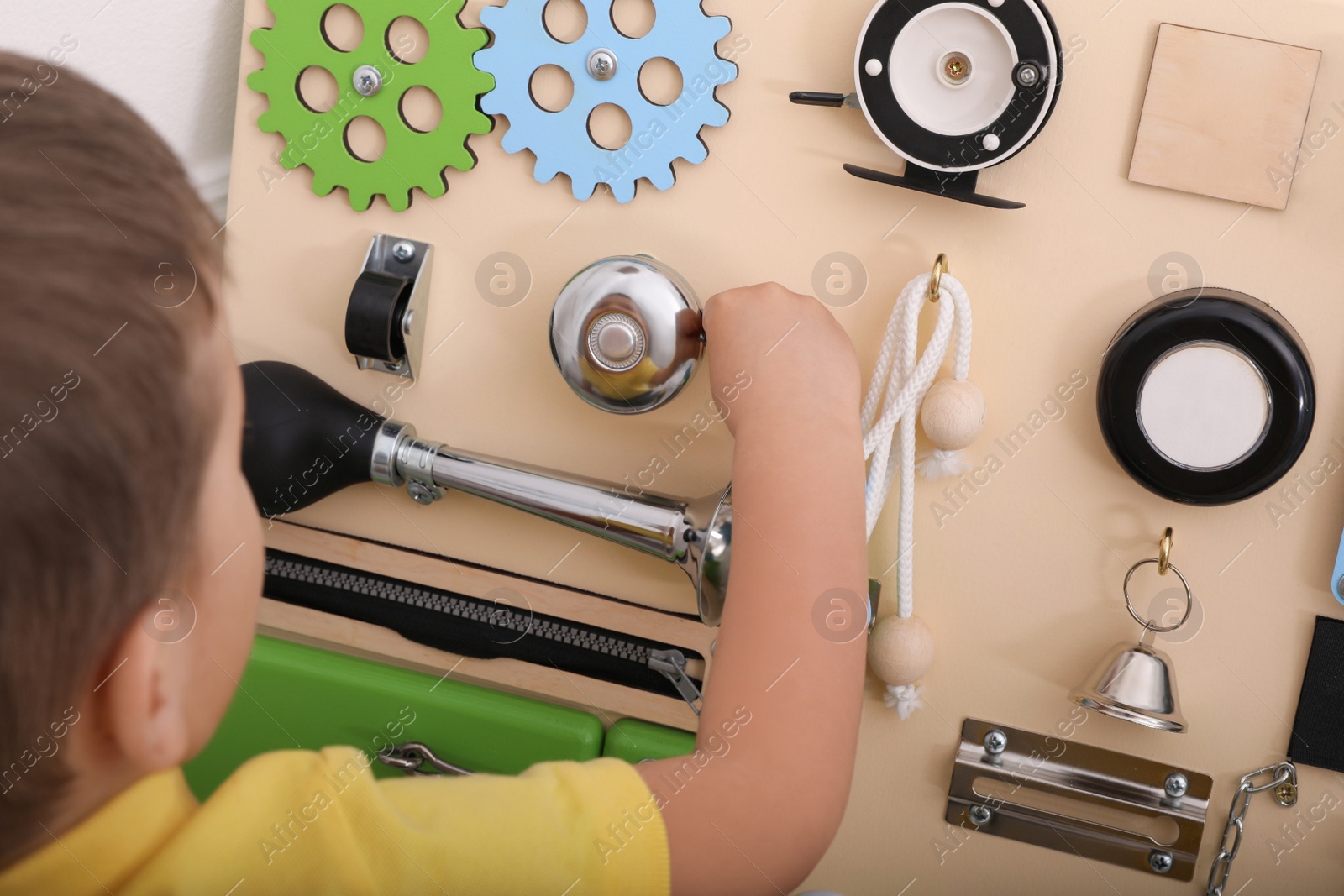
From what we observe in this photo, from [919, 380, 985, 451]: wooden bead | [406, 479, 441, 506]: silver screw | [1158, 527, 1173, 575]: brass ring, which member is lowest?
[406, 479, 441, 506]: silver screw

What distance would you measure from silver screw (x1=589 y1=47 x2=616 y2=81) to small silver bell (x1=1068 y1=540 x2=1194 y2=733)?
0.43 metres

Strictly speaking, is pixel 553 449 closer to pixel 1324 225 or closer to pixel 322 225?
pixel 322 225

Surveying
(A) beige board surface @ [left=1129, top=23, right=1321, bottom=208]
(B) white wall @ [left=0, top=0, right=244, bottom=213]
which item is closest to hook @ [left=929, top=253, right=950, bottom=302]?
(A) beige board surface @ [left=1129, top=23, right=1321, bottom=208]

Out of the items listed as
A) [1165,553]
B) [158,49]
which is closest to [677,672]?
[1165,553]

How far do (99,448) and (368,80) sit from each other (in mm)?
401

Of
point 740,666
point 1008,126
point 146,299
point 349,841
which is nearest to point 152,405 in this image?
point 146,299

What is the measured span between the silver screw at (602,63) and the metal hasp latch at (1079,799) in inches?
18.3

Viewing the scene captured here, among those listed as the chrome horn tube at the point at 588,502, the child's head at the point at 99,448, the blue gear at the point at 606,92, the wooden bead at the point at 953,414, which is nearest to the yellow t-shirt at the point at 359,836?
the child's head at the point at 99,448

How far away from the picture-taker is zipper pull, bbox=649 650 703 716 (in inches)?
24.4

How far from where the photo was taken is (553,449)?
656 mm

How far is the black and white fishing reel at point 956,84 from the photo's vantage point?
0.53 metres

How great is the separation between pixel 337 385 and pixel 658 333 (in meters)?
0.25

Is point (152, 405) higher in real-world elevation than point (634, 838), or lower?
higher

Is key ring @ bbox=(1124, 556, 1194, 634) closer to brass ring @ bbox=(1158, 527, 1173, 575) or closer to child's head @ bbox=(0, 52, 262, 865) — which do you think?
brass ring @ bbox=(1158, 527, 1173, 575)
